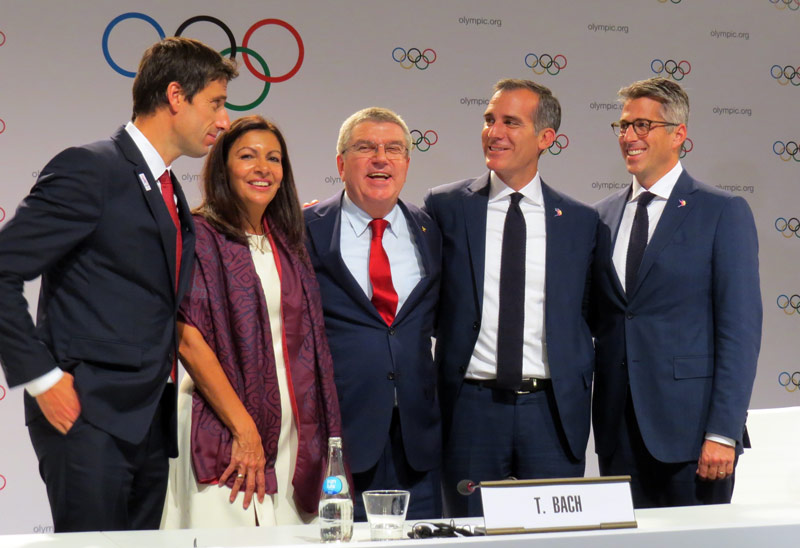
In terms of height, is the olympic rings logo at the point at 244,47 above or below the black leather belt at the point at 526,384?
above

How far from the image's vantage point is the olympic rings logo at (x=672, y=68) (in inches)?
209

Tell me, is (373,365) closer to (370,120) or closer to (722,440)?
(370,120)

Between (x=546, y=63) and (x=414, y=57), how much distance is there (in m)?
0.76

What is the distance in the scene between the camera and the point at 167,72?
2.56 meters

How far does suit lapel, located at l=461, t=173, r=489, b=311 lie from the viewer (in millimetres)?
3146

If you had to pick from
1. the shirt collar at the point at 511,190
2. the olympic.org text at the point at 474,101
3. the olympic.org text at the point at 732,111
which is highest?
the olympic.org text at the point at 732,111

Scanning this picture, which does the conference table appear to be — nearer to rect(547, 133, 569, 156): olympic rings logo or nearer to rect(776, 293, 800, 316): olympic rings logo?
rect(547, 133, 569, 156): olympic rings logo

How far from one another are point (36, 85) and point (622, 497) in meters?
3.70

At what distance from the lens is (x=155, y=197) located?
8.04 ft

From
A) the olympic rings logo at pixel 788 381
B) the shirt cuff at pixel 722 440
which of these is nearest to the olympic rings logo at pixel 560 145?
the olympic rings logo at pixel 788 381

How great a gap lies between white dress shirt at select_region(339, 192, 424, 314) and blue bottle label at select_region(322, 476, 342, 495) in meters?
1.12

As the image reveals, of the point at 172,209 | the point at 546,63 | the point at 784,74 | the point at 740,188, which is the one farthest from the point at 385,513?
the point at 784,74

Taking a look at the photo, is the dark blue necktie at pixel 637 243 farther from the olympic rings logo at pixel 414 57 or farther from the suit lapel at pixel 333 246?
the olympic rings logo at pixel 414 57

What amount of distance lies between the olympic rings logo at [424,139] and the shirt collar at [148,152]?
2610 millimetres
